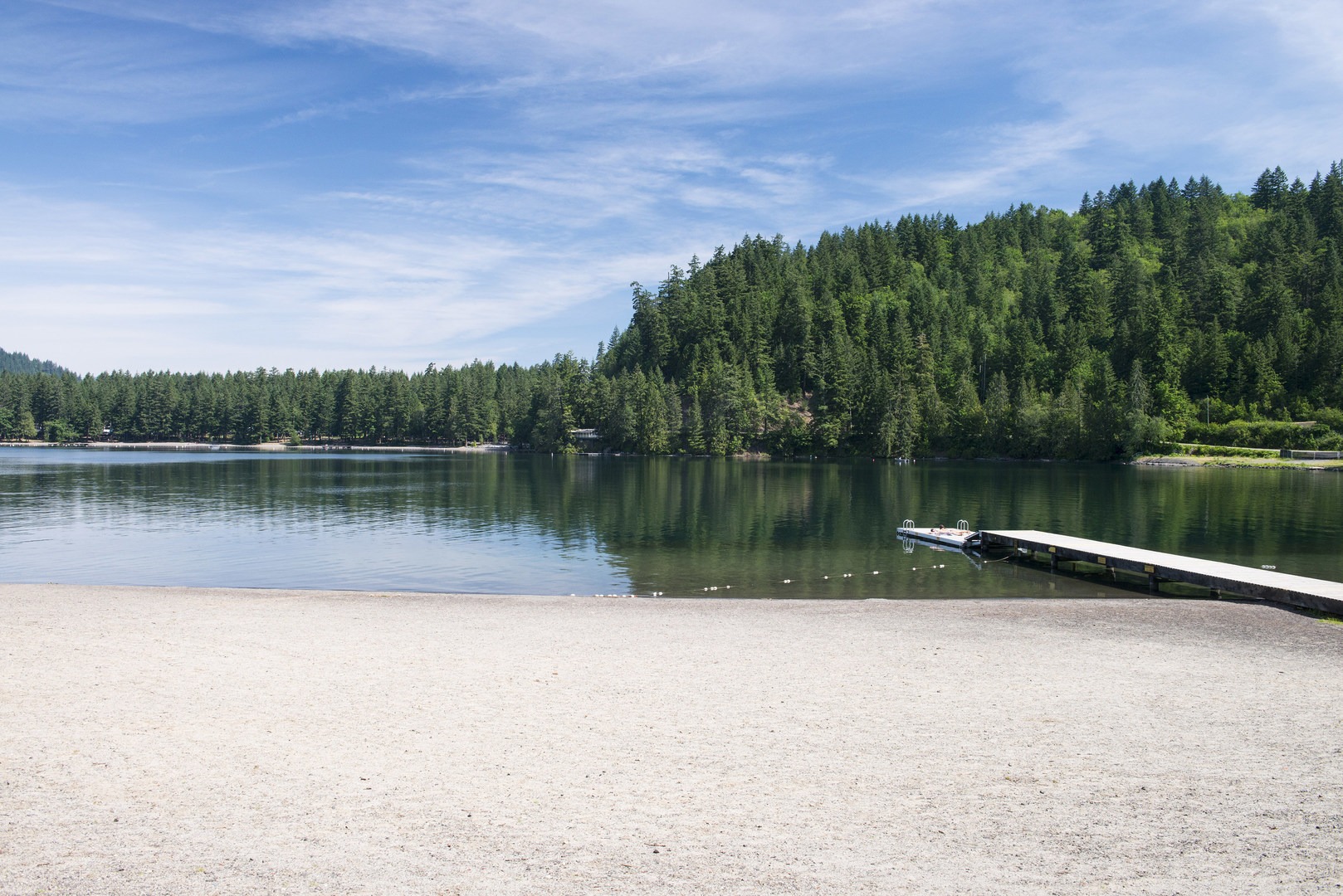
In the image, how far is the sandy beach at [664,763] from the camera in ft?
25.5

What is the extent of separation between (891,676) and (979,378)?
177 meters

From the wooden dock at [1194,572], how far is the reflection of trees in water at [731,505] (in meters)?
5.94

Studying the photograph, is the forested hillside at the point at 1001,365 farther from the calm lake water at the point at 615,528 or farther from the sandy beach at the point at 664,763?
the sandy beach at the point at 664,763

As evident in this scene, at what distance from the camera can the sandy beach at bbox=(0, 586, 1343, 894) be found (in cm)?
778

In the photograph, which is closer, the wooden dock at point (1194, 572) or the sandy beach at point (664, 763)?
the sandy beach at point (664, 763)

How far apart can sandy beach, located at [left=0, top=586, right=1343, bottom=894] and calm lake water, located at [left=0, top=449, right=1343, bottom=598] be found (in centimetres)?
1212

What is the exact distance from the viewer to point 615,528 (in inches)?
1877

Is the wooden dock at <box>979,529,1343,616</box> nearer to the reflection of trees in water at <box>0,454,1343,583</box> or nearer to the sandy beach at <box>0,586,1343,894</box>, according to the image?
the sandy beach at <box>0,586,1343,894</box>

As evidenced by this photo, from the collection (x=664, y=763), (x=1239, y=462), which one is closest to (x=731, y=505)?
(x=664, y=763)

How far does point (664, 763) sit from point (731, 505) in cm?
5195

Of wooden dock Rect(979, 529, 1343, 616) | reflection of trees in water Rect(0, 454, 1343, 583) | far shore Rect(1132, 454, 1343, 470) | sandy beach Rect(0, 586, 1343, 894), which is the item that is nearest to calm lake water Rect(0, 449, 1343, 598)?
reflection of trees in water Rect(0, 454, 1343, 583)

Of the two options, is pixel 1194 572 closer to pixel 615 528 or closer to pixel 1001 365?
pixel 615 528

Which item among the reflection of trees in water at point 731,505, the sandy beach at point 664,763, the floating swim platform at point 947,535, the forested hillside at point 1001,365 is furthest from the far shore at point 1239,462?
the sandy beach at point 664,763

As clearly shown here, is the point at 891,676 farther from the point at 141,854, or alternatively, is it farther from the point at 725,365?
the point at 725,365
